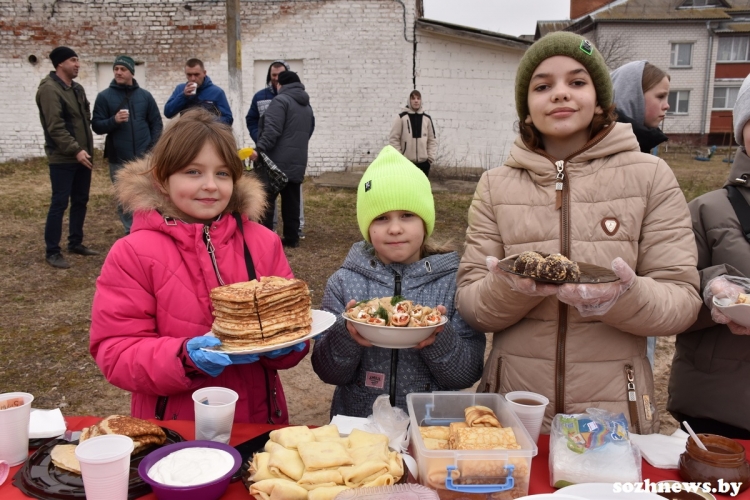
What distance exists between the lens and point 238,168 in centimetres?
239

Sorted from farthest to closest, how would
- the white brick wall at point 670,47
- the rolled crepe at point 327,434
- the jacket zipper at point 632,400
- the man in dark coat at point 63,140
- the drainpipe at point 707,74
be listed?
the white brick wall at point 670,47, the drainpipe at point 707,74, the man in dark coat at point 63,140, the jacket zipper at point 632,400, the rolled crepe at point 327,434

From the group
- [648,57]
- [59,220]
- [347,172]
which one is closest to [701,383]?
[59,220]

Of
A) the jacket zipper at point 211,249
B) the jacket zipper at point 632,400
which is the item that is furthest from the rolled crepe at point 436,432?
the jacket zipper at point 211,249

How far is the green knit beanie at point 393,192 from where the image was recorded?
240 cm

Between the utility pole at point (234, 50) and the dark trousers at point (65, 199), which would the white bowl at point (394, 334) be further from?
the utility pole at point (234, 50)

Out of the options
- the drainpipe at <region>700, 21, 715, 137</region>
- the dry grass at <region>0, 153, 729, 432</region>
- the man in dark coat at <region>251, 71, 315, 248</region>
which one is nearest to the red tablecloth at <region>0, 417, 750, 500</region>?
the dry grass at <region>0, 153, 729, 432</region>

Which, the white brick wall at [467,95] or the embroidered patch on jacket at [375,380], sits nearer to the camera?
the embroidered patch on jacket at [375,380]

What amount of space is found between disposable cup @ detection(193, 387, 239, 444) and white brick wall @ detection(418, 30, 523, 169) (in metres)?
13.7

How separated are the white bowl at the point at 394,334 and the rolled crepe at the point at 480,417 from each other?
306 millimetres

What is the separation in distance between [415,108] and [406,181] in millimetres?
9105

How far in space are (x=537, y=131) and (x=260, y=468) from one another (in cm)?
162

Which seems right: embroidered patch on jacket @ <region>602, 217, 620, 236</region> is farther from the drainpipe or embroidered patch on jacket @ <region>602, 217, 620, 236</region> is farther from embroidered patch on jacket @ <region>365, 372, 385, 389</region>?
the drainpipe

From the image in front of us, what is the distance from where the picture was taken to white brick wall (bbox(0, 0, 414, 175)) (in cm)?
1456

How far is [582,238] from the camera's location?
2088 mm
